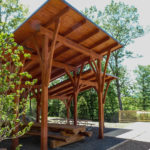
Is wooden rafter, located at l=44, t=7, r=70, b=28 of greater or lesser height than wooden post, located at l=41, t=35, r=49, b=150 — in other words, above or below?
above

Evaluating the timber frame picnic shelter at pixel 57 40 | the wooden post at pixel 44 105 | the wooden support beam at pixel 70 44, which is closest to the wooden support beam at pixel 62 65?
the timber frame picnic shelter at pixel 57 40

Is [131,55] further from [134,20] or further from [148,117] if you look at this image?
[148,117]

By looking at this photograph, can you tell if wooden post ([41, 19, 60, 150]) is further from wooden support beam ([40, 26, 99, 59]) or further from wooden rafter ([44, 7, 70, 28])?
wooden support beam ([40, 26, 99, 59])

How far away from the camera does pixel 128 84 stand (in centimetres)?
2331

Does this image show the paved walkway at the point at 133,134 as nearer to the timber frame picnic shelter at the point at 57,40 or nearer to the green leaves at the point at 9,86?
the timber frame picnic shelter at the point at 57,40

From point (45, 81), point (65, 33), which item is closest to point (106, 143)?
point (45, 81)

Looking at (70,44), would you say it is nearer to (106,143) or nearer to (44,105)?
(44,105)

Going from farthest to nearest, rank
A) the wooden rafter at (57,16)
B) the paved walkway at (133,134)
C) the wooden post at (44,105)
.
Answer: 1. the paved walkway at (133,134)
2. the wooden rafter at (57,16)
3. the wooden post at (44,105)

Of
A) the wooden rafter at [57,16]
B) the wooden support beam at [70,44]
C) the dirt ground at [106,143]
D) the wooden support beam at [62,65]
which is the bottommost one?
the dirt ground at [106,143]

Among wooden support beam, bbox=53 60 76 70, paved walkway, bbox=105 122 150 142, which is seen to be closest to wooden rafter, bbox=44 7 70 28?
wooden support beam, bbox=53 60 76 70

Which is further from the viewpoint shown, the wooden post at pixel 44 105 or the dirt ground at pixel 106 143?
the dirt ground at pixel 106 143

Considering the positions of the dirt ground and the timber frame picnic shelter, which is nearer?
the timber frame picnic shelter

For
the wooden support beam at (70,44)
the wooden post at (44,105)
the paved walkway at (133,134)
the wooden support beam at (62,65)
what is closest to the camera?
the wooden post at (44,105)

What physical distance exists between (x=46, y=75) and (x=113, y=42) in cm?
442
